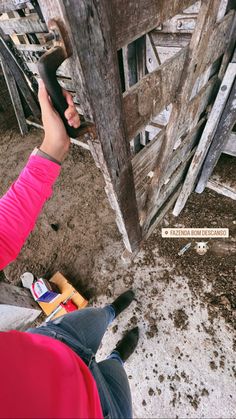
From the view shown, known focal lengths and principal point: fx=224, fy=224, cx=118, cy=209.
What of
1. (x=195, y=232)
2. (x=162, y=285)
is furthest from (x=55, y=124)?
(x=195, y=232)

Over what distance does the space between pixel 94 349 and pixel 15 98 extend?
3.93 m

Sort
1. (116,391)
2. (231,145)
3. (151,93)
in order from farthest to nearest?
(231,145), (116,391), (151,93)

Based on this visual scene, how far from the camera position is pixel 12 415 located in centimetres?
54

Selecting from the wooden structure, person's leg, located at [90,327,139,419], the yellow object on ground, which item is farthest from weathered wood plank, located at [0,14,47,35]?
person's leg, located at [90,327,139,419]

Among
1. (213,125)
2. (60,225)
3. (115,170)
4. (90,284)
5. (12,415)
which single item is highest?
(12,415)

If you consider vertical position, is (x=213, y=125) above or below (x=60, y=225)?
above

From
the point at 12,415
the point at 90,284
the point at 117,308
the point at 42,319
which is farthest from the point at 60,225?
the point at 12,415

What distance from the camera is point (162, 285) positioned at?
2158 millimetres

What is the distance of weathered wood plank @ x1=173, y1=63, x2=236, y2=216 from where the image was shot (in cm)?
164

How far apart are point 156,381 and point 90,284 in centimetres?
99

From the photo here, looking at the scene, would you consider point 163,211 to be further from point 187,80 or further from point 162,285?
point 187,80

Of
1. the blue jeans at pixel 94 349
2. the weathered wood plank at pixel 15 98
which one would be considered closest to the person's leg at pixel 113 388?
the blue jeans at pixel 94 349

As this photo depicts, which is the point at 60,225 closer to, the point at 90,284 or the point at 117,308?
the point at 90,284

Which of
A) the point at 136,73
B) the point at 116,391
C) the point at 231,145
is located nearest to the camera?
the point at 116,391
